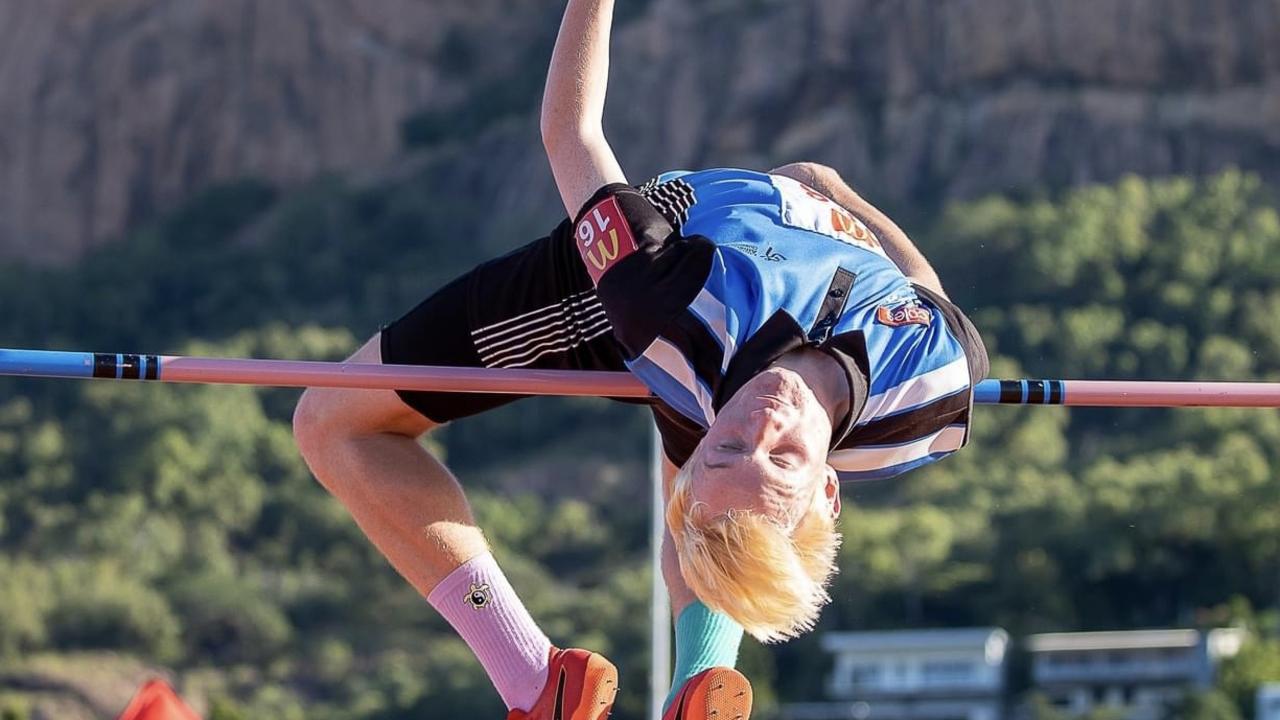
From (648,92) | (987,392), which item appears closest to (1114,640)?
(648,92)

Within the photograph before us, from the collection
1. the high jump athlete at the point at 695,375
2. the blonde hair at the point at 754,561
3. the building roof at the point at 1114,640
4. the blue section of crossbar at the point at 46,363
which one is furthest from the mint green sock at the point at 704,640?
the building roof at the point at 1114,640

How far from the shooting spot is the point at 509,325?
3.81 m

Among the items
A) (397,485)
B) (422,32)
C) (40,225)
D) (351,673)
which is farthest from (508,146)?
(397,485)

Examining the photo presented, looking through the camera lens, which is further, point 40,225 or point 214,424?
point 40,225

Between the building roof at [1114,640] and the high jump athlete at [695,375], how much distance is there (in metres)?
31.5

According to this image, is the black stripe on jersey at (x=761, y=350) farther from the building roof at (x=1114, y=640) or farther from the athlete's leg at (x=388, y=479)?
the building roof at (x=1114, y=640)

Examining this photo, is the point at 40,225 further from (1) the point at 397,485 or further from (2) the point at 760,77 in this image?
A: (1) the point at 397,485

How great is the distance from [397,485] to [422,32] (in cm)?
6090

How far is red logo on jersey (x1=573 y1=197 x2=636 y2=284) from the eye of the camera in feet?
11.1

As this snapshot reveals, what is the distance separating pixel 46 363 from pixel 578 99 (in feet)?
3.13

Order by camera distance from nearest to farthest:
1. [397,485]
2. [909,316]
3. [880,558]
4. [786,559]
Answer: [786,559] → [909,316] → [397,485] → [880,558]

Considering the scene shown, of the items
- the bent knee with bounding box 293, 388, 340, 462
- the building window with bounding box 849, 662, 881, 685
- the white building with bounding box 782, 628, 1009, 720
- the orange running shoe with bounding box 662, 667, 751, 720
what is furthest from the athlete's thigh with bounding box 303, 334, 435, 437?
the building window with bounding box 849, 662, 881, 685

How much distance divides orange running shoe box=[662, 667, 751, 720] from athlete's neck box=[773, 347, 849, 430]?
509mm

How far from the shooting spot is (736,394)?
3143mm
